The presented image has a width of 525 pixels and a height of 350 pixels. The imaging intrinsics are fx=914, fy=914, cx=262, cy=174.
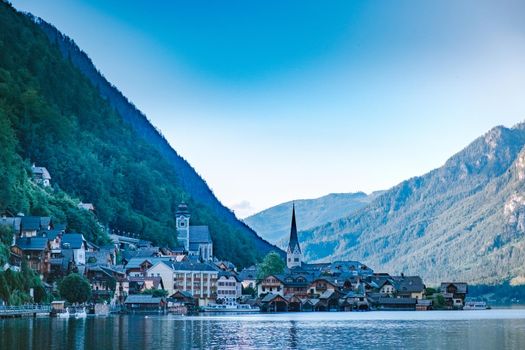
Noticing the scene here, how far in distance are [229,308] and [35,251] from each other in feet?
136

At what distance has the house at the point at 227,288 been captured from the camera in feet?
536

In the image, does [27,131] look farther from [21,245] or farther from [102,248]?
[21,245]

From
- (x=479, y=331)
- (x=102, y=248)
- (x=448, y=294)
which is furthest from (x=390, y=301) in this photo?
(x=479, y=331)

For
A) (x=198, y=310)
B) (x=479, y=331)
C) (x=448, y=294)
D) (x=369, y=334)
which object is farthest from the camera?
(x=448, y=294)

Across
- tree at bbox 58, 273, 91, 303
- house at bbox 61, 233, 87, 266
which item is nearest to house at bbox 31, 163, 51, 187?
house at bbox 61, 233, 87, 266

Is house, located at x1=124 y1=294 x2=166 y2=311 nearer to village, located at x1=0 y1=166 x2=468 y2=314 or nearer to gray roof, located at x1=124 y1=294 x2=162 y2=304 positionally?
gray roof, located at x1=124 y1=294 x2=162 y2=304

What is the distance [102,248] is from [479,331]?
81284 mm

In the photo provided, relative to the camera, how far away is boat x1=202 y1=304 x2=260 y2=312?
14738 cm

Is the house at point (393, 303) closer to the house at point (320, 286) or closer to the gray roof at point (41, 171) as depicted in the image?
the house at point (320, 286)

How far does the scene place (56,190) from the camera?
520ft

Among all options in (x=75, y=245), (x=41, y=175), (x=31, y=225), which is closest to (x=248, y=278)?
(x=41, y=175)

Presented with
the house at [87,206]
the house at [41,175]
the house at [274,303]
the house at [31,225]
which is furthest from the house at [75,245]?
the house at [274,303]

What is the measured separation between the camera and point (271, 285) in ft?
567

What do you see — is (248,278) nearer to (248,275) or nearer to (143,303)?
(248,275)
